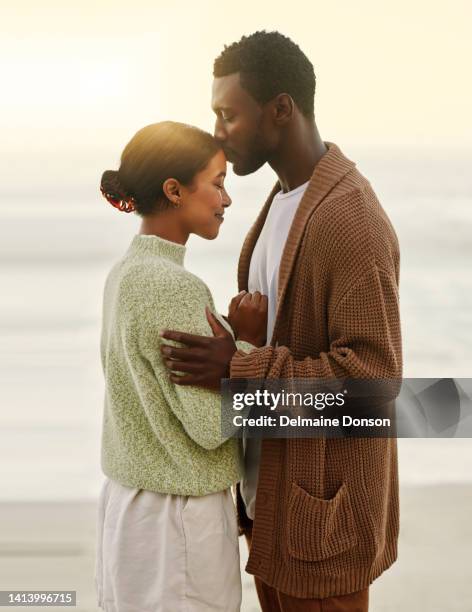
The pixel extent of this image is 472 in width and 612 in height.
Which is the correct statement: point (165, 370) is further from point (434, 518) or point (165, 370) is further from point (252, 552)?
point (434, 518)

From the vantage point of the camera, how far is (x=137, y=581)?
4.19ft

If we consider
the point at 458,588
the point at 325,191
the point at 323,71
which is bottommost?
the point at 458,588

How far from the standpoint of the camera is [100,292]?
2697 mm

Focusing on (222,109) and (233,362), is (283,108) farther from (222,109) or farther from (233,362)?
(233,362)

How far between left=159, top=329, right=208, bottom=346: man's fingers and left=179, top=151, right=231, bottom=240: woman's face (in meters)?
0.21

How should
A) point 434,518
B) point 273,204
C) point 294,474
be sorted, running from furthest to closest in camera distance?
point 434,518, point 273,204, point 294,474

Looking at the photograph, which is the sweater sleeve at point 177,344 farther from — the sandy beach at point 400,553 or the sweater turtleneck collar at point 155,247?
the sandy beach at point 400,553

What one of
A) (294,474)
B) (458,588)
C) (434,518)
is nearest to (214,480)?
(294,474)

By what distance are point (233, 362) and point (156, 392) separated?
0.13m

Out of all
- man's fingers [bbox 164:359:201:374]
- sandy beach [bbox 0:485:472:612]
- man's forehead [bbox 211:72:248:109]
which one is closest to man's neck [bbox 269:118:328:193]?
man's forehead [bbox 211:72:248:109]

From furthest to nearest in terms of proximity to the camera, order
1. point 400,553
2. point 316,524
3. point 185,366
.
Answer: point 400,553 → point 316,524 → point 185,366

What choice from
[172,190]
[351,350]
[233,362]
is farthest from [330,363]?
[172,190]

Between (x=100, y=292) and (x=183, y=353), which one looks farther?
(x=100, y=292)

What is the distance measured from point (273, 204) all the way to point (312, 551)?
0.66 m
